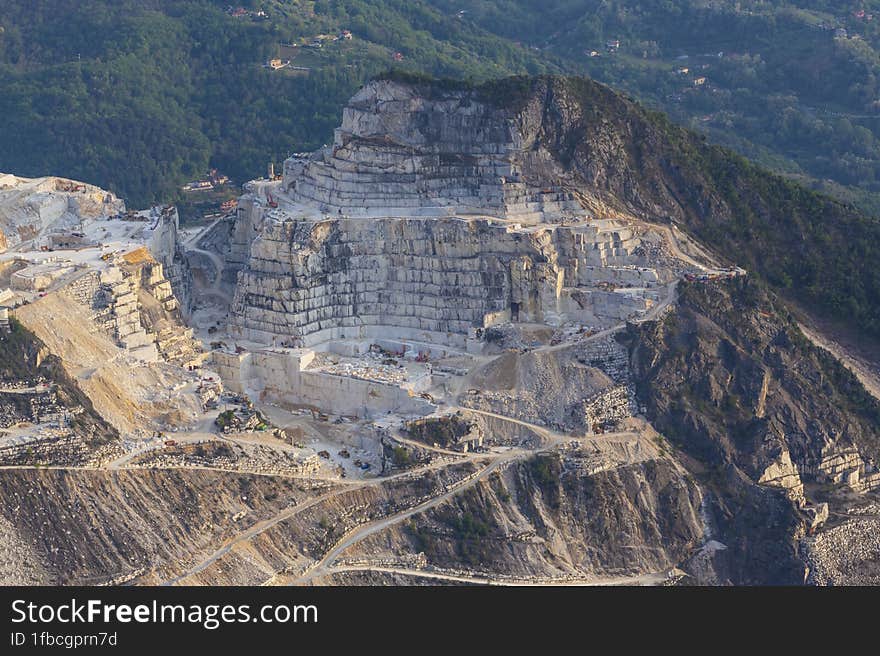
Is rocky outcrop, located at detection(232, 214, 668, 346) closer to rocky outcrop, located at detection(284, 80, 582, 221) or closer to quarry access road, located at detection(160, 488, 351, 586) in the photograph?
rocky outcrop, located at detection(284, 80, 582, 221)

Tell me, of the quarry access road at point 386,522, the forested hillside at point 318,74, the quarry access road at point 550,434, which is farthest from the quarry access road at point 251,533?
the forested hillside at point 318,74

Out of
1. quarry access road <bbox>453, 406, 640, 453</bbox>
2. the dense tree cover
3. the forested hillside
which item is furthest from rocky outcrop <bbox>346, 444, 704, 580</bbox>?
the dense tree cover

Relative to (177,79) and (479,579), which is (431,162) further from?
(177,79)

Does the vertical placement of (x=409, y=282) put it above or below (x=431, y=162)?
below

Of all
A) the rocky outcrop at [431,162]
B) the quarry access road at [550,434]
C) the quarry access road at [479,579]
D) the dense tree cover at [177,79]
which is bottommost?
the quarry access road at [479,579]

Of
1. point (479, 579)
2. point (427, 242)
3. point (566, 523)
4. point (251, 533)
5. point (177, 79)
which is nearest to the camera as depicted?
point (251, 533)

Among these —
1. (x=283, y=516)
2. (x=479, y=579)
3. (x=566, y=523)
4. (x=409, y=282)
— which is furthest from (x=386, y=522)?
(x=409, y=282)

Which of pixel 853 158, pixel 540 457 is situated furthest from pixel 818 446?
pixel 853 158

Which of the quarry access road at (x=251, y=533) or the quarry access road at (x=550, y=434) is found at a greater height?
the quarry access road at (x=550, y=434)

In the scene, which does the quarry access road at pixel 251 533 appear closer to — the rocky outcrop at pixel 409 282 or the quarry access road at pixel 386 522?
the quarry access road at pixel 386 522
